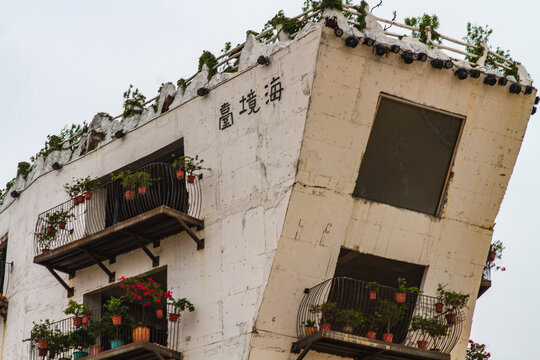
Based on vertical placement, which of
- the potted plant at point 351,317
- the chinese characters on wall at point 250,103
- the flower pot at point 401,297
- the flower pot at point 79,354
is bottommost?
the flower pot at point 79,354

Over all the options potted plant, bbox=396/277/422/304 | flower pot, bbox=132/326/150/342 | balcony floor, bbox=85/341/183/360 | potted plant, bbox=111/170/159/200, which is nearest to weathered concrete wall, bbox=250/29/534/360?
potted plant, bbox=396/277/422/304

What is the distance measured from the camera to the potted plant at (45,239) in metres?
28.2

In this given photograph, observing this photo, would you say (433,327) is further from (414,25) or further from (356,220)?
(414,25)

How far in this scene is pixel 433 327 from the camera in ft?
78.8

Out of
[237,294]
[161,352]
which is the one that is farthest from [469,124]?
[161,352]

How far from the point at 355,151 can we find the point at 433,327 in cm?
427

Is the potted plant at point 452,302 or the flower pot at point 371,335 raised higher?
the potted plant at point 452,302

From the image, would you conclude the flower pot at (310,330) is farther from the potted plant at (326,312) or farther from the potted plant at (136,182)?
the potted plant at (136,182)

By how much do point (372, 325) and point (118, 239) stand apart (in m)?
6.78

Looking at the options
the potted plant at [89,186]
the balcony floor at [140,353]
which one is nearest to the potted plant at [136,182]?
the potted plant at [89,186]

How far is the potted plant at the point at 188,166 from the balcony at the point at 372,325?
158 inches

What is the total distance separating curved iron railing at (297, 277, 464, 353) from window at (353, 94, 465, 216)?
2125mm

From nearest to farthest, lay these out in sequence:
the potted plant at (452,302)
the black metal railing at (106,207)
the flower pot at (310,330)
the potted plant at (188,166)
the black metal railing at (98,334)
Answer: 1. the flower pot at (310,330)
2. the potted plant at (452,302)
3. the black metal railing at (98,334)
4. the potted plant at (188,166)
5. the black metal railing at (106,207)

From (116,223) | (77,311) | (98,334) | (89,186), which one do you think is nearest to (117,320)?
(98,334)
